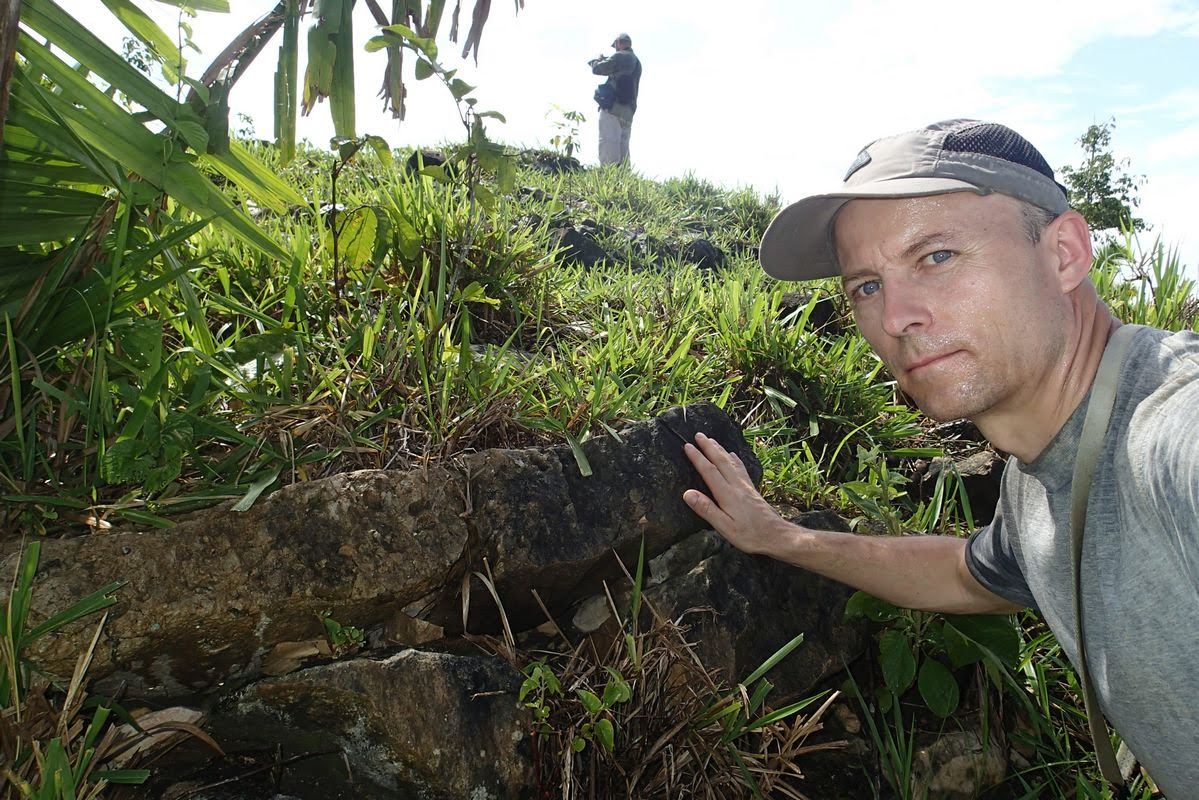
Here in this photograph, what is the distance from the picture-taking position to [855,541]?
8.23 feet

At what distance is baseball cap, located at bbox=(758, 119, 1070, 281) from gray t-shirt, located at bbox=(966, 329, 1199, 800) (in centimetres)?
40

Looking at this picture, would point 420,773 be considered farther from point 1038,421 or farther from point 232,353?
point 1038,421

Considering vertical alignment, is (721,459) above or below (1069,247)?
below

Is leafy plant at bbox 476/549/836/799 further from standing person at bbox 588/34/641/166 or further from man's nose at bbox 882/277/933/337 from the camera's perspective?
standing person at bbox 588/34/641/166

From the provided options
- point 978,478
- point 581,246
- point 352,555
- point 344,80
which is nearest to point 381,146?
point 344,80

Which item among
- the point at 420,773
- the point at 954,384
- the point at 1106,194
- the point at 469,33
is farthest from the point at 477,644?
the point at 1106,194

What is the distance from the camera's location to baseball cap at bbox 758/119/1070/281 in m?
1.83

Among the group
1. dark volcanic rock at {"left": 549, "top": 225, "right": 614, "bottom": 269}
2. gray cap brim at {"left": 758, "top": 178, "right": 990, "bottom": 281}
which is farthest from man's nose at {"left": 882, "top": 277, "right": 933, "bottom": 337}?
dark volcanic rock at {"left": 549, "top": 225, "right": 614, "bottom": 269}

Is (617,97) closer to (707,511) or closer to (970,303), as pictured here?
(707,511)

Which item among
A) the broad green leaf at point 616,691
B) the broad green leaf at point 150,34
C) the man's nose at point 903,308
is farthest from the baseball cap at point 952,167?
the broad green leaf at point 150,34

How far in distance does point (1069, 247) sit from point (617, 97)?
10.4 m

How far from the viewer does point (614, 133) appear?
11.8 meters

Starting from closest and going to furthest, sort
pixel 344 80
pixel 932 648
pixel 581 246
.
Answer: pixel 344 80
pixel 932 648
pixel 581 246

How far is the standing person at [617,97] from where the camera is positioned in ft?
37.9
